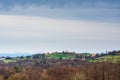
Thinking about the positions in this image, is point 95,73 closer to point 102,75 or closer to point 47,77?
point 102,75

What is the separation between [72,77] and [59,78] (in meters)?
11.2

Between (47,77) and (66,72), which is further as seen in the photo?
(66,72)

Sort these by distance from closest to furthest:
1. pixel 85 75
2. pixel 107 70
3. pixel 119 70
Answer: pixel 119 70 < pixel 107 70 < pixel 85 75

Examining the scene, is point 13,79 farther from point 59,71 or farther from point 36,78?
point 59,71

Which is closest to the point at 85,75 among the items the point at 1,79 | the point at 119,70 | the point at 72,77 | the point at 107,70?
the point at 72,77

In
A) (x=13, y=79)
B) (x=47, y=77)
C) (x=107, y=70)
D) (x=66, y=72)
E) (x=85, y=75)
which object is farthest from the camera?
(x=66, y=72)

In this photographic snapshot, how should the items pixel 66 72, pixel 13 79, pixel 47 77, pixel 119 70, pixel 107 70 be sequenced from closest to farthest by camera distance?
pixel 119 70 < pixel 107 70 < pixel 13 79 < pixel 47 77 < pixel 66 72

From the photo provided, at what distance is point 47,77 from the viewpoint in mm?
132125

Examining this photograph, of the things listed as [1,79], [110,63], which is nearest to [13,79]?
[1,79]

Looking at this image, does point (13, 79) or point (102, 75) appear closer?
point (102, 75)

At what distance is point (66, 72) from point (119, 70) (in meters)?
51.6

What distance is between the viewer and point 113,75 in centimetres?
9356

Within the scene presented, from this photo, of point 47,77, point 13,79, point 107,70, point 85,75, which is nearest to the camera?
point 107,70

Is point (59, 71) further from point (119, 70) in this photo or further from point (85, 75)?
point (119, 70)
